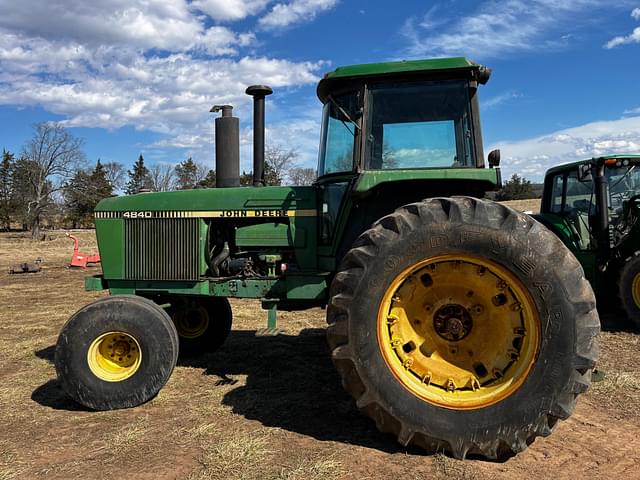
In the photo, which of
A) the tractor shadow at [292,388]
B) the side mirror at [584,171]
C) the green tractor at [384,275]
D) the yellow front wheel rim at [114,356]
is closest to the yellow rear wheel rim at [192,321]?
the green tractor at [384,275]

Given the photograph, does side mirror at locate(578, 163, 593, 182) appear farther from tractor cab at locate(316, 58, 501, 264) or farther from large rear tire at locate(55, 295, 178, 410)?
large rear tire at locate(55, 295, 178, 410)

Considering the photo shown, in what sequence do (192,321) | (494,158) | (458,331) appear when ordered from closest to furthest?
(458,331), (494,158), (192,321)

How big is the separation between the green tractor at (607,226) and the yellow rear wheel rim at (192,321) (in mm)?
5343

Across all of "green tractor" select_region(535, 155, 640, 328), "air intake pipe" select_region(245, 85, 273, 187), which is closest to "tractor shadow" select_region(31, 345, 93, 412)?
"air intake pipe" select_region(245, 85, 273, 187)

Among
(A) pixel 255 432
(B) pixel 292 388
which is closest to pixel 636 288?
(B) pixel 292 388

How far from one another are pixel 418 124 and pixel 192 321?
323cm

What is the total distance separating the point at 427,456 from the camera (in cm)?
306

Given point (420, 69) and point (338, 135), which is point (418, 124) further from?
point (338, 135)

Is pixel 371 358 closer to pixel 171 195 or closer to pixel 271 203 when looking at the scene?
pixel 271 203


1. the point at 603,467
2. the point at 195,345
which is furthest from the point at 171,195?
the point at 603,467

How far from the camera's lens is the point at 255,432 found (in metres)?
3.46

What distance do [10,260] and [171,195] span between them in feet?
54.6

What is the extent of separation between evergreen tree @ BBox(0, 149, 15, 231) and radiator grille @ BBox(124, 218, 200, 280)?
48397 mm

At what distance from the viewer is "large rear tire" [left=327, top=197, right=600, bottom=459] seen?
295 cm
